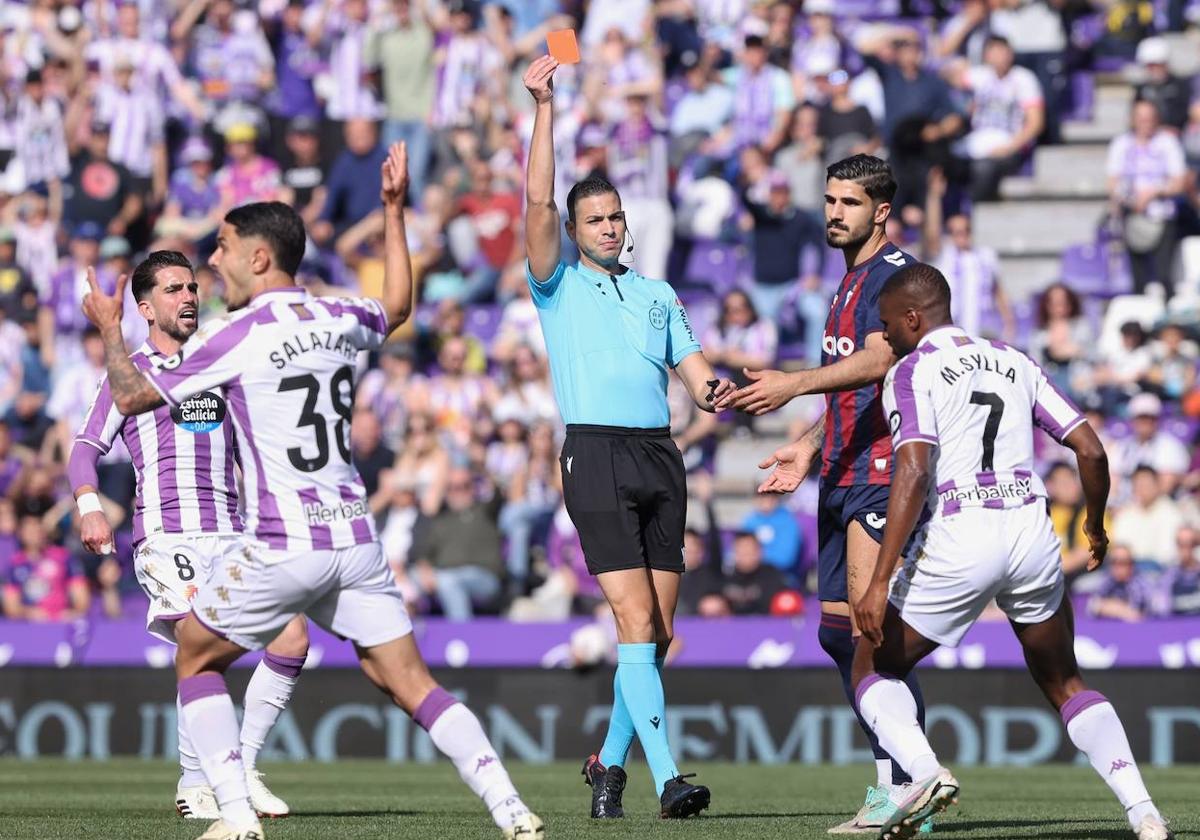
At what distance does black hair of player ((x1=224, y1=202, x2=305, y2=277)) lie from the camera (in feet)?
22.6

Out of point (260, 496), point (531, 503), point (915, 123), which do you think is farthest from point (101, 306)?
point (915, 123)

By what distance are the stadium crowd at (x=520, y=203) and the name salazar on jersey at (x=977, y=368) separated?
8462mm

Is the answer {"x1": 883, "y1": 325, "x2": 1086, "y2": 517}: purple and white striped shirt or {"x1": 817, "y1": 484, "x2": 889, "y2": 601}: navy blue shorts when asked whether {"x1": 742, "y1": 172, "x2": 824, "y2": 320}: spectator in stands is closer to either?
{"x1": 817, "y1": 484, "x2": 889, "y2": 601}: navy blue shorts

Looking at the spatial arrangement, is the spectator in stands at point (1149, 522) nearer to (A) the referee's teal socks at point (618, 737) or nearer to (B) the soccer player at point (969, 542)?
(A) the referee's teal socks at point (618, 737)

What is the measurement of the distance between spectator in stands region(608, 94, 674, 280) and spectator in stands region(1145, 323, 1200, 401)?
4748 mm

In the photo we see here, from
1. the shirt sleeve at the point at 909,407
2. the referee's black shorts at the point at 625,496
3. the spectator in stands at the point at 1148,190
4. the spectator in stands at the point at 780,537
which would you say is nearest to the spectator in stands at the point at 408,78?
the spectator in stands at the point at 780,537

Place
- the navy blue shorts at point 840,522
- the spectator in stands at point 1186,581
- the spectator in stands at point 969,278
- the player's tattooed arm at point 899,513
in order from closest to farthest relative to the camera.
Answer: the player's tattooed arm at point 899,513 → the navy blue shorts at point 840,522 → the spectator in stands at point 1186,581 → the spectator in stands at point 969,278

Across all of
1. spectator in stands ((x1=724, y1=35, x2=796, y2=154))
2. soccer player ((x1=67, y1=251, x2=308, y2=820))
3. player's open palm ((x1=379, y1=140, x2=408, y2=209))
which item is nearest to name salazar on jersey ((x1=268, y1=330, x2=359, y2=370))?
player's open palm ((x1=379, y1=140, x2=408, y2=209))

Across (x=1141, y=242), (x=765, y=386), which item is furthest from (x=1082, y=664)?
(x=765, y=386)

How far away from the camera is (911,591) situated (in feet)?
24.0

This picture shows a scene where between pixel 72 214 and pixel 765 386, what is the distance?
15.8 meters

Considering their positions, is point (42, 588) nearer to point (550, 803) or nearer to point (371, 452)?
point (371, 452)

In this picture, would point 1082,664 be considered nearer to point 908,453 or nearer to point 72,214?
point 908,453

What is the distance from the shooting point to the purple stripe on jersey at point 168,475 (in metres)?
9.20
